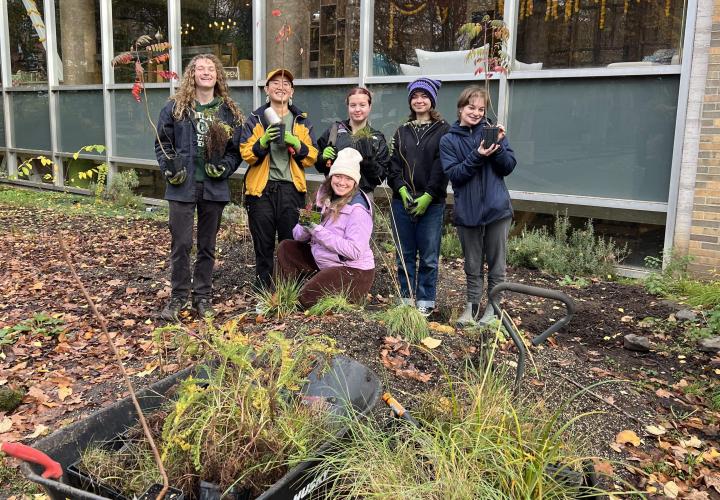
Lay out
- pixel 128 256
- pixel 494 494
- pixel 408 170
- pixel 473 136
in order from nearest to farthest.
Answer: pixel 494 494
pixel 473 136
pixel 408 170
pixel 128 256

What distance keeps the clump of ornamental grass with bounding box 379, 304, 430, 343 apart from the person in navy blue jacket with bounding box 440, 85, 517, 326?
645 millimetres

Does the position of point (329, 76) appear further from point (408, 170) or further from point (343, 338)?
point (343, 338)

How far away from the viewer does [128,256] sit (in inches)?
293

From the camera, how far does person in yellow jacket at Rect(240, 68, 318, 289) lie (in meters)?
4.91

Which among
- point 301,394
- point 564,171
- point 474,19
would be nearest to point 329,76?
point 474,19

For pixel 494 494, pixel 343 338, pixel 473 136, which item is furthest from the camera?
pixel 473 136

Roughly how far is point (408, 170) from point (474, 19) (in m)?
3.66

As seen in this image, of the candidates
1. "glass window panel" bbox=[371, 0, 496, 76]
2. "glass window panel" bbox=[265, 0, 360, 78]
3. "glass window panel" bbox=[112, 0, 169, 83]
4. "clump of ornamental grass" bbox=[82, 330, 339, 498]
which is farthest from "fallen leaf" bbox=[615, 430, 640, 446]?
"glass window panel" bbox=[112, 0, 169, 83]

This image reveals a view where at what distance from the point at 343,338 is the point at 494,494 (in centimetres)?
178

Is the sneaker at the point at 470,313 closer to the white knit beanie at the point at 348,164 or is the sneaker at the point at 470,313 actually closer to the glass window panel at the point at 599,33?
the white knit beanie at the point at 348,164

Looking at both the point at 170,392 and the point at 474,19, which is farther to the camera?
the point at 474,19

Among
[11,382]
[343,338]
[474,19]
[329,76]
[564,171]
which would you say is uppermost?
[474,19]

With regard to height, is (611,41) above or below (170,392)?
above

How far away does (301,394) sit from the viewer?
2529mm
